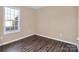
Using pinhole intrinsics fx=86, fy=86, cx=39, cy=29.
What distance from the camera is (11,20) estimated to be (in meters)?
1.32

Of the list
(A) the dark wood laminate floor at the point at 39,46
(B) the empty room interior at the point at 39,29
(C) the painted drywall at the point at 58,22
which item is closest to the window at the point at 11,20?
(B) the empty room interior at the point at 39,29

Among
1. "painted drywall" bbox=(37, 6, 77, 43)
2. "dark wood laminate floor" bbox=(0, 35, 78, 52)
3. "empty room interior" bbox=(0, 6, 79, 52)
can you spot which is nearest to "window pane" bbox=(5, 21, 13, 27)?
"empty room interior" bbox=(0, 6, 79, 52)

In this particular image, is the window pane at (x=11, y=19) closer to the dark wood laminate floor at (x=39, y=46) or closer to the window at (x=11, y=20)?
the window at (x=11, y=20)

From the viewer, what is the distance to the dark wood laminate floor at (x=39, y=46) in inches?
53.5

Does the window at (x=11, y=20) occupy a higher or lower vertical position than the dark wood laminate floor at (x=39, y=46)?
higher

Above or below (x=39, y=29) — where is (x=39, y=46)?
below

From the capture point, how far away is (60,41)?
4.56 ft

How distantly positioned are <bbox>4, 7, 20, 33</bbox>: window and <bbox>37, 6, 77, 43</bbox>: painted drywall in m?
0.33

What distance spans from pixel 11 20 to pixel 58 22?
741 mm

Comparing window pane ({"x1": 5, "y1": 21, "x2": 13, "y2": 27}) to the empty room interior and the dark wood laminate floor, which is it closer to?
the empty room interior

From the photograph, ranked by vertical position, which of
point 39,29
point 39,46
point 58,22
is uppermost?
point 58,22

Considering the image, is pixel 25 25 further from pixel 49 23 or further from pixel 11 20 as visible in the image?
pixel 49 23

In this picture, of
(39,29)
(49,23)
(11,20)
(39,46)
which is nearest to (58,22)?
(49,23)
